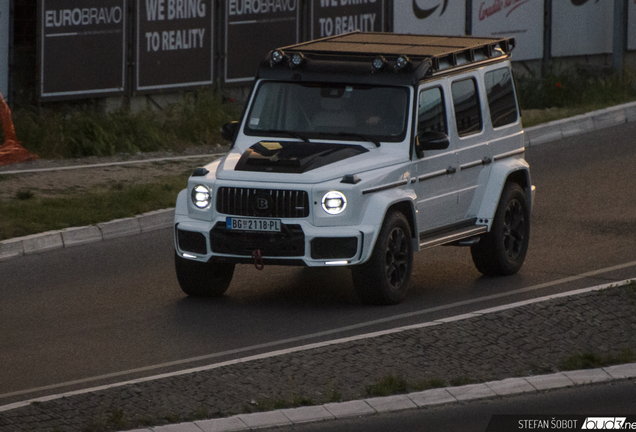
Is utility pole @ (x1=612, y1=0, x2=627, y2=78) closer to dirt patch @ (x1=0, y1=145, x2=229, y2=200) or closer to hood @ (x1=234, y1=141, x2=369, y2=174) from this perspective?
dirt patch @ (x1=0, y1=145, x2=229, y2=200)

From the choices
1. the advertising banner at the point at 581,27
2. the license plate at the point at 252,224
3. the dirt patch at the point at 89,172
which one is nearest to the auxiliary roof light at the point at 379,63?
the license plate at the point at 252,224

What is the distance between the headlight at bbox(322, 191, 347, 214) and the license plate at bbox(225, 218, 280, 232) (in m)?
0.38

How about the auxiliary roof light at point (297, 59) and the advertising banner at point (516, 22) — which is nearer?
the auxiliary roof light at point (297, 59)

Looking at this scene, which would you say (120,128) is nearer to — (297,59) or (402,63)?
(297,59)

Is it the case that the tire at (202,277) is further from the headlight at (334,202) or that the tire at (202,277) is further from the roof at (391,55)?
the roof at (391,55)

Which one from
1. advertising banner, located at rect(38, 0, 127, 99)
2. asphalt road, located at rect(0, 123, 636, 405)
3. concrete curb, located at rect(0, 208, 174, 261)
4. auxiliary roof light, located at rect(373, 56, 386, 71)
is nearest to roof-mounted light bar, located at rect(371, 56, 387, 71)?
auxiliary roof light, located at rect(373, 56, 386, 71)

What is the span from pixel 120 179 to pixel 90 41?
3597 millimetres

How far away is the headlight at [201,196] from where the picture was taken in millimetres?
10078

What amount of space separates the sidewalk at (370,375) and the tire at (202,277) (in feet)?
7.34

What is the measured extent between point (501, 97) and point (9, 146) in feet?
23.1

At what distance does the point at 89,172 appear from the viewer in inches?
626

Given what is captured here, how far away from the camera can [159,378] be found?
7.65m

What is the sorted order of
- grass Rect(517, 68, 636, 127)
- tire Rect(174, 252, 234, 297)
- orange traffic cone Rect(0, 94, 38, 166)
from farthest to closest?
grass Rect(517, 68, 636, 127) → orange traffic cone Rect(0, 94, 38, 166) → tire Rect(174, 252, 234, 297)

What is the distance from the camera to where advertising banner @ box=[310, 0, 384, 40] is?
21625 millimetres
